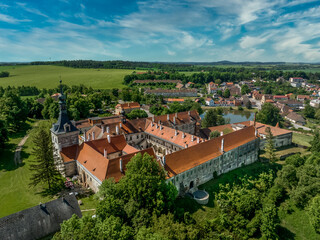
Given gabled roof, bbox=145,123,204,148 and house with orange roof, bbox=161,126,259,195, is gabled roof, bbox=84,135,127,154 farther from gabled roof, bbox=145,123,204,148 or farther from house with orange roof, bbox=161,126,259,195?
house with orange roof, bbox=161,126,259,195

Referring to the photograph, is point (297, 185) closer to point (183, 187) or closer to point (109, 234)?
point (183, 187)

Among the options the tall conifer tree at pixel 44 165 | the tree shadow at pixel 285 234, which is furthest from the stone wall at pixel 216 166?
the tall conifer tree at pixel 44 165

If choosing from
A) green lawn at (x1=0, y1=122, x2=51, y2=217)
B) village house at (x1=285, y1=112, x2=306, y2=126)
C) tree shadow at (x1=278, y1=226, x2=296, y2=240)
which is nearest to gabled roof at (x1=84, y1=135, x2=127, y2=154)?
green lawn at (x1=0, y1=122, x2=51, y2=217)

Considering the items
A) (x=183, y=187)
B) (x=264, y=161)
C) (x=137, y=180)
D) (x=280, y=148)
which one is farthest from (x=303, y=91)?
(x=137, y=180)

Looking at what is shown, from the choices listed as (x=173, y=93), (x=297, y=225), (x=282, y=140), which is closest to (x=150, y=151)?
(x=297, y=225)

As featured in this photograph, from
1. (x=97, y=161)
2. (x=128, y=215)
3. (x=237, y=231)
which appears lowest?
(x=237, y=231)

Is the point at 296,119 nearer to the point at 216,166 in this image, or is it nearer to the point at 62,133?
the point at 216,166
